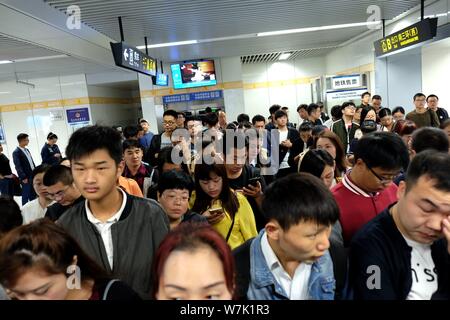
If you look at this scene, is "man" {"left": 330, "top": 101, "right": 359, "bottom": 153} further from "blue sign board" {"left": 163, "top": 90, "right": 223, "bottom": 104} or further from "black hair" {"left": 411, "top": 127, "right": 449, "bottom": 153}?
"blue sign board" {"left": 163, "top": 90, "right": 223, "bottom": 104}

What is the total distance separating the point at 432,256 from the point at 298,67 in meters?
12.3

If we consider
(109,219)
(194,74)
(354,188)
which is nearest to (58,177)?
(109,219)

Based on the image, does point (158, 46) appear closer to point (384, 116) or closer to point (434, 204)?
point (384, 116)

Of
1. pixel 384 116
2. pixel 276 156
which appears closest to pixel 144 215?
pixel 276 156

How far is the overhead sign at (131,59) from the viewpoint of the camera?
16.6ft

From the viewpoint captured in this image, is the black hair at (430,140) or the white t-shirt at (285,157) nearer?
the black hair at (430,140)

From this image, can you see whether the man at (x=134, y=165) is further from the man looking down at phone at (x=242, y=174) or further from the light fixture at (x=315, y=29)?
the light fixture at (x=315, y=29)

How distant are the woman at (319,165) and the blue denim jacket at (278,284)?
0.98 meters

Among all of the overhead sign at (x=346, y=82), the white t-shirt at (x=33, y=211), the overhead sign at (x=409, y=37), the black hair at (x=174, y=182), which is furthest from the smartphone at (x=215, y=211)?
the overhead sign at (x=346, y=82)

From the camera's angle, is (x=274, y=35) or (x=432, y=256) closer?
(x=432, y=256)

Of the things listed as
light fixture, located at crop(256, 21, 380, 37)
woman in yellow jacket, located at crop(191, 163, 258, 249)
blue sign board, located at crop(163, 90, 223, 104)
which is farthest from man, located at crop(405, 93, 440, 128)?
blue sign board, located at crop(163, 90, 223, 104)

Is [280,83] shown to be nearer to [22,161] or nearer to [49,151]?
[49,151]

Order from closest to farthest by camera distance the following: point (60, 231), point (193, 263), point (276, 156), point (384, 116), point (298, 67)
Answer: point (193, 263) < point (60, 231) < point (276, 156) < point (384, 116) < point (298, 67)

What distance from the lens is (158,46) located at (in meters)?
7.84
